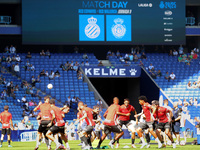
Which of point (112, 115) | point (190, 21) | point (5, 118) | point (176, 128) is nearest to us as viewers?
point (112, 115)

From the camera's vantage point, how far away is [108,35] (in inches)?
1818

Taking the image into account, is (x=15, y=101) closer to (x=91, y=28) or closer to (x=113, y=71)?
(x=113, y=71)

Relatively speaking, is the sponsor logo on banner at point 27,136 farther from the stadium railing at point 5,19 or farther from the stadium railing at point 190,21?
the stadium railing at point 190,21

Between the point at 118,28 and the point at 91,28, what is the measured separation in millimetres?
2213

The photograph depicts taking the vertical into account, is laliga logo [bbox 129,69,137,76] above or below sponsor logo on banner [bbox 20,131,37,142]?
above

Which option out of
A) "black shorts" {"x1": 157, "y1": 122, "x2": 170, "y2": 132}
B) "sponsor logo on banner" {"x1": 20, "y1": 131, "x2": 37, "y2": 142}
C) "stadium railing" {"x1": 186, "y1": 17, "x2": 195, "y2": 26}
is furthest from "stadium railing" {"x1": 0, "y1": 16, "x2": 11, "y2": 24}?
"black shorts" {"x1": 157, "y1": 122, "x2": 170, "y2": 132}

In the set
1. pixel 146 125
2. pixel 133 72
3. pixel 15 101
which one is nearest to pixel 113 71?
pixel 133 72

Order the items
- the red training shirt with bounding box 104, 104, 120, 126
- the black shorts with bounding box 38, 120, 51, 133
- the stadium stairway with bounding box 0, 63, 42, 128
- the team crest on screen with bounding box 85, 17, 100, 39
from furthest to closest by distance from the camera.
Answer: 1. the team crest on screen with bounding box 85, 17, 100, 39
2. the stadium stairway with bounding box 0, 63, 42, 128
3. the red training shirt with bounding box 104, 104, 120, 126
4. the black shorts with bounding box 38, 120, 51, 133

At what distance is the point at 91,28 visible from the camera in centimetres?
4578

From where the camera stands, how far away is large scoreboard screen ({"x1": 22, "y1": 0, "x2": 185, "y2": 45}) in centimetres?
4516

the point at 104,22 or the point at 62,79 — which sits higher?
the point at 104,22

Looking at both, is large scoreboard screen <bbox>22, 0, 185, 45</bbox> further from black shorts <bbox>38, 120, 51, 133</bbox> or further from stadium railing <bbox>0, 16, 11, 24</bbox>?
black shorts <bbox>38, 120, 51, 133</bbox>

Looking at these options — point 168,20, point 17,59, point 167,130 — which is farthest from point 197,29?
point 167,130

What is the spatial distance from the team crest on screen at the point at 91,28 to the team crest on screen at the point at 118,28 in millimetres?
1468
